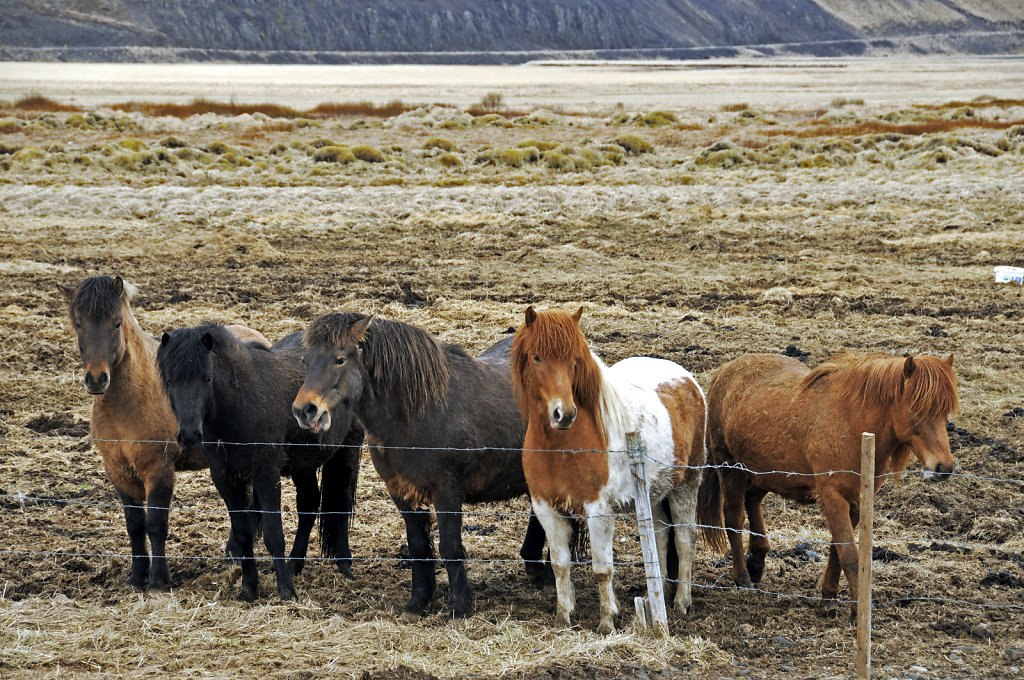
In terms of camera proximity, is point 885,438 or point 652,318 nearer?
point 885,438

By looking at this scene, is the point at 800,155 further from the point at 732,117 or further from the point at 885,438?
the point at 885,438

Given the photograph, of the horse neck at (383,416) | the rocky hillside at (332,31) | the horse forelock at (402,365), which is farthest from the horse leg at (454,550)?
the rocky hillside at (332,31)

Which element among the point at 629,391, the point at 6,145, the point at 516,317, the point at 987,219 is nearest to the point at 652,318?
the point at 516,317

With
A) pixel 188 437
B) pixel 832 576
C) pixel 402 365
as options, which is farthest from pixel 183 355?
pixel 832 576

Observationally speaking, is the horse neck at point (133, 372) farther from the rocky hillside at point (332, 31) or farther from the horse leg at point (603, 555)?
the rocky hillside at point (332, 31)

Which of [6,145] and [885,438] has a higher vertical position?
[6,145]

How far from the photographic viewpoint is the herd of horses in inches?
223

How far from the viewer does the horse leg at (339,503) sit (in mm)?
6930

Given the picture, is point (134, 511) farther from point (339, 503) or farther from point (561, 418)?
point (561, 418)

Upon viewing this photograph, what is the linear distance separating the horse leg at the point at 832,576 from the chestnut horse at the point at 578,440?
872 mm

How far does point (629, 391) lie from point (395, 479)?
1536 millimetres

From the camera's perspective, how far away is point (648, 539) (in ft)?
18.6

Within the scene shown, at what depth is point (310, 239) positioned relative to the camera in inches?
746

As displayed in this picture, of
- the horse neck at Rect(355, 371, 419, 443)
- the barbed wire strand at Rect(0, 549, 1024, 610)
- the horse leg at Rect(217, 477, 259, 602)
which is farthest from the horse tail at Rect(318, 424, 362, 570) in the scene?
the horse neck at Rect(355, 371, 419, 443)
